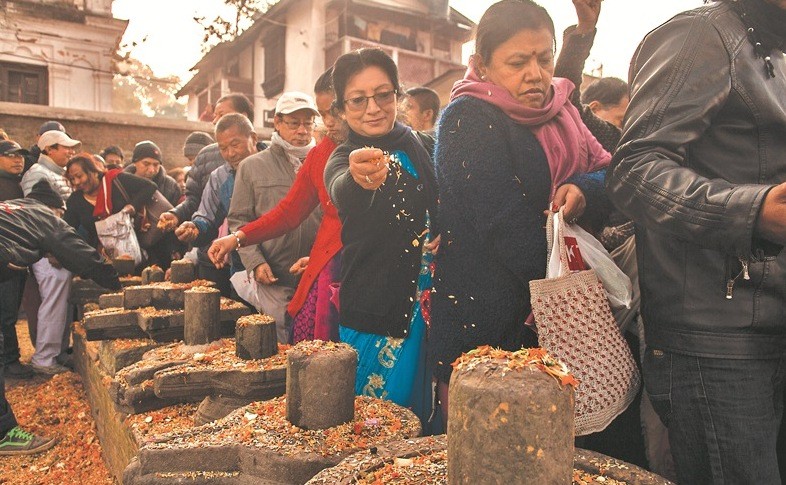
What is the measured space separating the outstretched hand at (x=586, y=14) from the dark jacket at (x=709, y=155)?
0.71 m

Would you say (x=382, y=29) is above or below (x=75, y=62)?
above

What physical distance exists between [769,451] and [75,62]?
18430mm

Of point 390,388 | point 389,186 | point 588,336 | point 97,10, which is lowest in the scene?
point 390,388

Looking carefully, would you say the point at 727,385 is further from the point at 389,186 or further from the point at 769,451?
the point at 389,186

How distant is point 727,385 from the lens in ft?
4.64

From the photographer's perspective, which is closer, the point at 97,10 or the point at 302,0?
the point at 97,10

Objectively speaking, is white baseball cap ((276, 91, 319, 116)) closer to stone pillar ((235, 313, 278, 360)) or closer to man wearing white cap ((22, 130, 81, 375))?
stone pillar ((235, 313, 278, 360))

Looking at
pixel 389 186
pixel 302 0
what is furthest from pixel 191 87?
pixel 389 186

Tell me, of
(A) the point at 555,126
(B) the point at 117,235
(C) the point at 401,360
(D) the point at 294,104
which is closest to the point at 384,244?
(C) the point at 401,360

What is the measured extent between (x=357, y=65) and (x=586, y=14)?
3.06 ft

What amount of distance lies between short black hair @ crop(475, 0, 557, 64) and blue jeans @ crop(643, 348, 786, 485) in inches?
42.6

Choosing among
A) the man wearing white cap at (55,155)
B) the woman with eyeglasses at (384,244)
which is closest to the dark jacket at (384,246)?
the woman with eyeglasses at (384,244)

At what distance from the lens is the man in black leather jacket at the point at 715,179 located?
54.8 inches

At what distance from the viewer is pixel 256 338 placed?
105 inches
